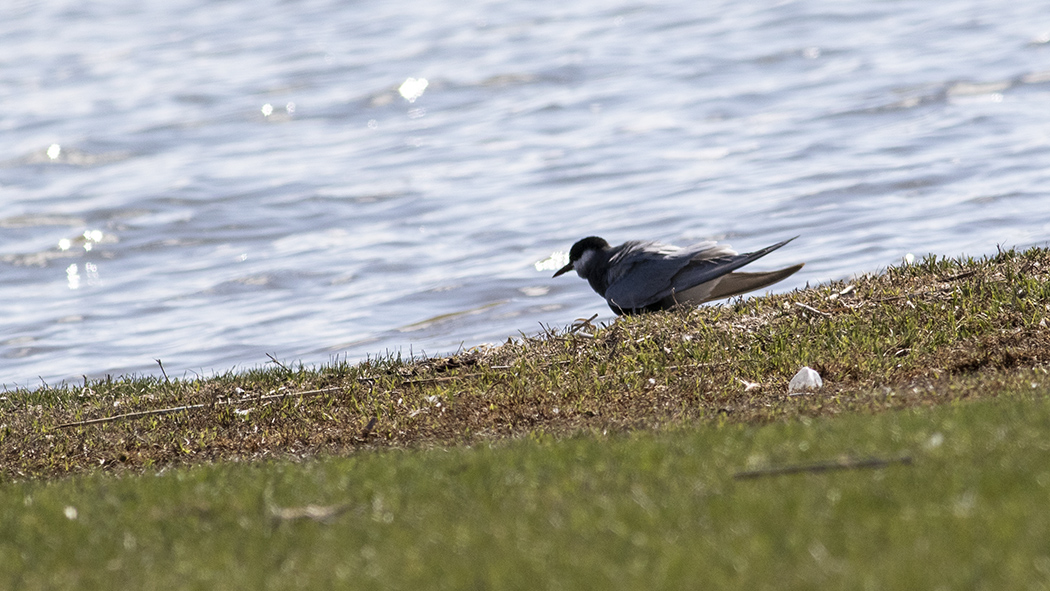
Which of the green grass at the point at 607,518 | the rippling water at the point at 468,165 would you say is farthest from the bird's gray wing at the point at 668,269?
the green grass at the point at 607,518

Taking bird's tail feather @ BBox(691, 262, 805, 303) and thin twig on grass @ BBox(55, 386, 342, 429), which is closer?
thin twig on grass @ BBox(55, 386, 342, 429)

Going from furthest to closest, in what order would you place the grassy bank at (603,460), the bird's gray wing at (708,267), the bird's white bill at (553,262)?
the bird's white bill at (553,262) → the bird's gray wing at (708,267) → the grassy bank at (603,460)

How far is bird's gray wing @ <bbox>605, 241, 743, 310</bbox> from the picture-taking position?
1101cm

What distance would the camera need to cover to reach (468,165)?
74.0ft

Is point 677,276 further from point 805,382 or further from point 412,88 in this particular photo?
point 412,88

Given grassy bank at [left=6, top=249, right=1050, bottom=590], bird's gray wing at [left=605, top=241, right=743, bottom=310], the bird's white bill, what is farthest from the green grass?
the bird's white bill

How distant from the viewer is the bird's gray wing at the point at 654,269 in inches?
433

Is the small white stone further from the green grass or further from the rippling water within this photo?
the rippling water

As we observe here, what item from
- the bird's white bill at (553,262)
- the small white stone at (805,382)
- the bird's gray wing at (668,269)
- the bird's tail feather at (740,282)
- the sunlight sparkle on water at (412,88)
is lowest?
the sunlight sparkle on water at (412,88)

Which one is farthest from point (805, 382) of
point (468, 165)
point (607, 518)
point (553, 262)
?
point (468, 165)

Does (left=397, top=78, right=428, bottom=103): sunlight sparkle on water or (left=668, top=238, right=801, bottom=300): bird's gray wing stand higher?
(left=668, top=238, right=801, bottom=300): bird's gray wing

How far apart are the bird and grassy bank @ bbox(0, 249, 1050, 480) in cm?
68

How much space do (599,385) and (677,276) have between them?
2678mm

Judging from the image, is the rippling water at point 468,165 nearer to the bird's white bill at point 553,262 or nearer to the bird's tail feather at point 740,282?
the bird's white bill at point 553,262
